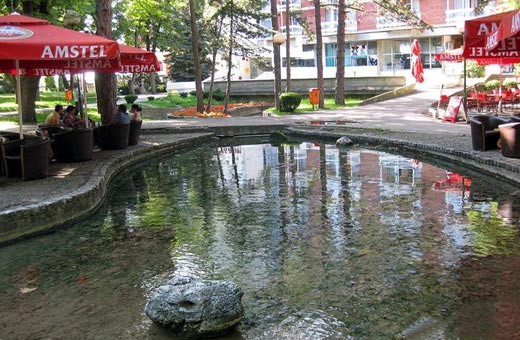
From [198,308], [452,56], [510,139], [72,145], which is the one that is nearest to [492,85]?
[452,56]

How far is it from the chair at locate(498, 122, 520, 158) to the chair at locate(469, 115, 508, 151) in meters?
1.05

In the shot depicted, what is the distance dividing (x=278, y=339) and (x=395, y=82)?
34162 mm

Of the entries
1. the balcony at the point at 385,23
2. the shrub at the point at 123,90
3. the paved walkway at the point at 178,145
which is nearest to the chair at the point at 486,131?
the paved walkway at the point at 178,145

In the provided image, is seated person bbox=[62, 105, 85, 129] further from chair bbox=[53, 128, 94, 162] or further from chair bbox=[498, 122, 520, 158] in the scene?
chair bbox=[498, 122, 520, 158]

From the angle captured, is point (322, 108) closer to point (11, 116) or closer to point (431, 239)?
point (11, 116)

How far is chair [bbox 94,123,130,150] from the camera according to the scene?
16172mm

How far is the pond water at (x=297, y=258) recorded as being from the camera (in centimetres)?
540

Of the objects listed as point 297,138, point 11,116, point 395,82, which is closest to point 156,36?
point 395,82

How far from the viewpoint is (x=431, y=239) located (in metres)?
7.90

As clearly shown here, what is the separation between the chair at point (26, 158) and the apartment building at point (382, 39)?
34.5 meters

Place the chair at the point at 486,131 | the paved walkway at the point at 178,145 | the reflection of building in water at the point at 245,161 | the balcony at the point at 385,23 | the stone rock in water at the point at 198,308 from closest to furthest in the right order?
1. the stone rock in water at the point at 198,308
2. the paved walkway at the point at 178,145
3. the reflection of building in water at the point at 245,161
4. the chair at the point at 486,131
5. the balcony at the point at 385,23

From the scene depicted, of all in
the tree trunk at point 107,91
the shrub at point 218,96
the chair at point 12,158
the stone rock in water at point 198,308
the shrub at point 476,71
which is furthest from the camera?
the shrub at point 218,96

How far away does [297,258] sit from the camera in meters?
7.25

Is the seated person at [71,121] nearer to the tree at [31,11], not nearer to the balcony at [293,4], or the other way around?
the tree at [31,11]
